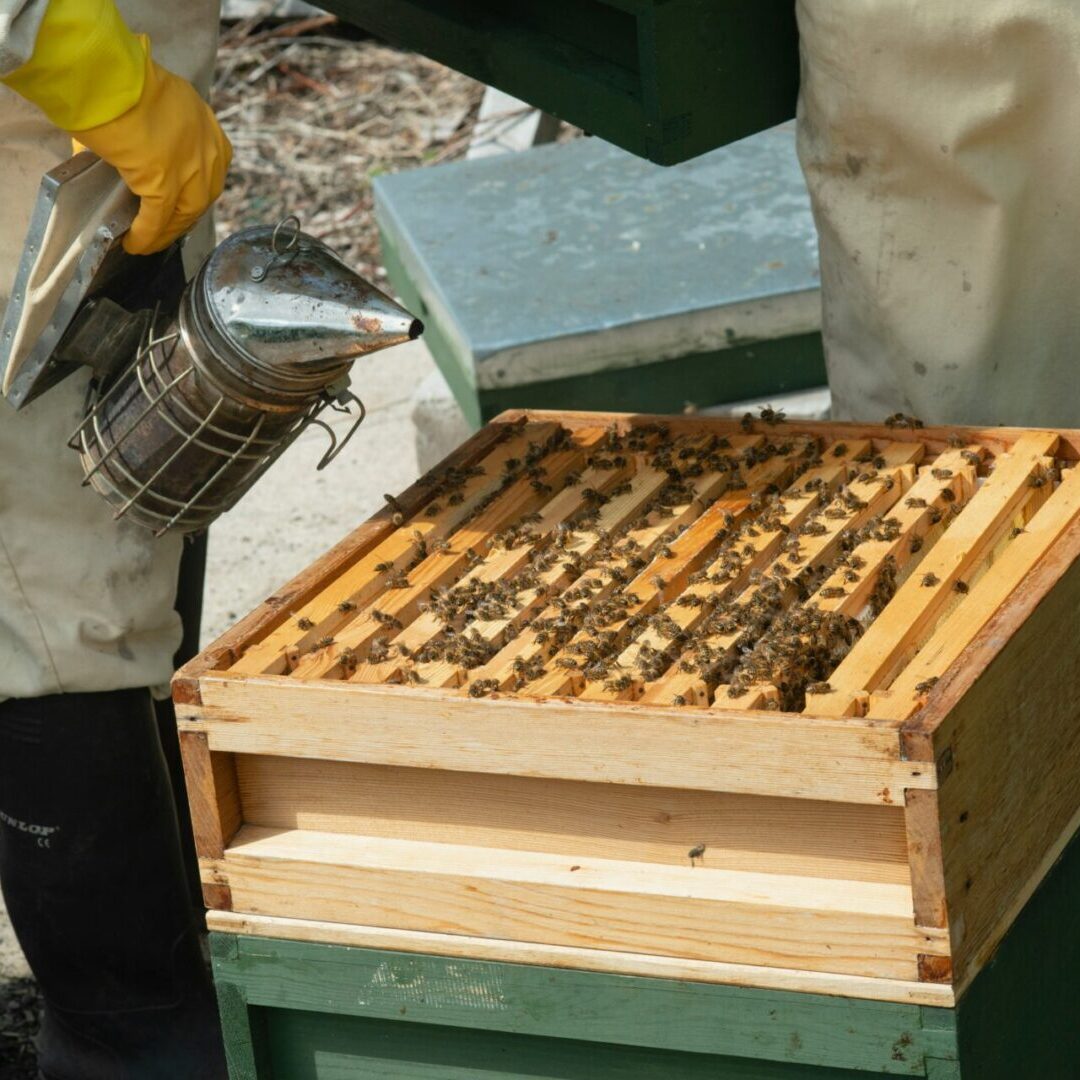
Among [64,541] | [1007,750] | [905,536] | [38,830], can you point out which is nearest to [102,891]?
[38,830]

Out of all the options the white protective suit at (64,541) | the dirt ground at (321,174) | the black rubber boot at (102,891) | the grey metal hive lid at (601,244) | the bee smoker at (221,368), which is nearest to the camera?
the bee smoker at (221,368)

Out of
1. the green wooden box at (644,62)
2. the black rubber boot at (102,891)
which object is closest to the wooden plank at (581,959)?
the black rubber boot at (102,891)

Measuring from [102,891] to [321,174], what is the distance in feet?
12.7

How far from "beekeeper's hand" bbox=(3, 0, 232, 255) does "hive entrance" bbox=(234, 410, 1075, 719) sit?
1.36ft

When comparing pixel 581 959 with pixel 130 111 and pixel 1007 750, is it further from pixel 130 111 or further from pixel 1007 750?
pixel 130 111

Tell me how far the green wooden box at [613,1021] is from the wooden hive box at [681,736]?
0.08ft

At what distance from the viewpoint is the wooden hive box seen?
141 centimetres

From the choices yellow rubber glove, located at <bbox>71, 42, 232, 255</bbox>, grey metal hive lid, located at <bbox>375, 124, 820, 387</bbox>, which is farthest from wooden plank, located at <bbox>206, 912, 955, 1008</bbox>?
grey metal hive lid, located at <bbox>375, 124, 820, 387</bbox>

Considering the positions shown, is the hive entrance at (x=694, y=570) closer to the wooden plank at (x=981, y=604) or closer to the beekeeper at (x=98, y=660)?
the wooden plank at (x=981, y=604)

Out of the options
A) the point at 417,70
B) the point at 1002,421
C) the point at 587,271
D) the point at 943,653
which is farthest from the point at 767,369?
the point at 417,70

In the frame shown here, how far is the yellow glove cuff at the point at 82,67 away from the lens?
179 cm

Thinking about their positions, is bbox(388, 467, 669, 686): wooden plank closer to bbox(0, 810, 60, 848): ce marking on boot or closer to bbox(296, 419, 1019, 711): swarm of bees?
bbox(296, 419, 1019, 711): swarm of bees

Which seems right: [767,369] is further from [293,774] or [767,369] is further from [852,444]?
[293,774]

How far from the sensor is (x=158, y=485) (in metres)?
1.94
